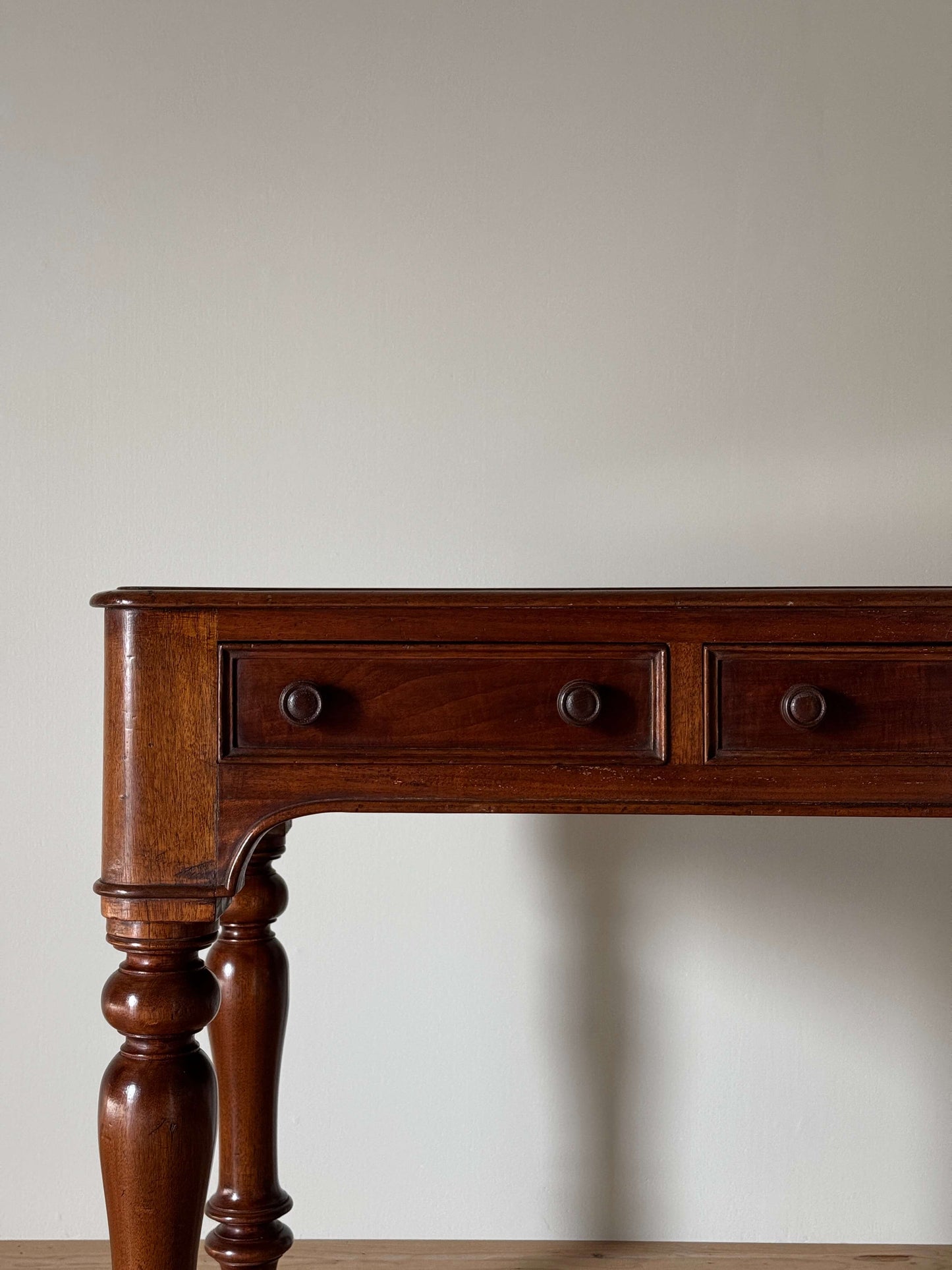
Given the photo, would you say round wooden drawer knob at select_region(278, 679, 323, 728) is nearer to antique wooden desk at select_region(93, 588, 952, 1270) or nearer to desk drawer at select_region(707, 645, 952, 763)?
antique wooden desk at select_region(93, 588, 952, 1270)

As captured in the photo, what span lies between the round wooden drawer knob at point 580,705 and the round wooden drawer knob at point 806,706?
0.46 feet

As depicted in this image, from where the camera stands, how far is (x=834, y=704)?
97 centimetres

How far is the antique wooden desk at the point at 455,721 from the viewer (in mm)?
964

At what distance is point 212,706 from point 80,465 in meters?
0.75

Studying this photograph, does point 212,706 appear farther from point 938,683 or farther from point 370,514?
point 370,514

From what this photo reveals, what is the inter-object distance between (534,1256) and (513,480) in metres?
0.93

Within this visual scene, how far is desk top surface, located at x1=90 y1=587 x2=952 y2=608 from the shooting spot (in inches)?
37.8

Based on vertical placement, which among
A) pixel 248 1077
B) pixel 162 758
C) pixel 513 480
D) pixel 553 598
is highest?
pixel 513 480

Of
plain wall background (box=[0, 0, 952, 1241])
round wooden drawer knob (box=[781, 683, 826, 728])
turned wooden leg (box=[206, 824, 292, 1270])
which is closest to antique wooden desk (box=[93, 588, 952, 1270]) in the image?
round wooden drawer knob (box=[781, 683, 826, 728])

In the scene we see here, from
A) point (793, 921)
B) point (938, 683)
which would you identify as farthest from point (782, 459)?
point (938, 683)

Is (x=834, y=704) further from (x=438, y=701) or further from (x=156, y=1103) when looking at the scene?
(x=156, y=1103)

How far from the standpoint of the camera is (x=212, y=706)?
0.98m

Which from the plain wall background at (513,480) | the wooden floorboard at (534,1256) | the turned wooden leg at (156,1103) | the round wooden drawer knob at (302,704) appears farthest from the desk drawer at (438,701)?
the wooden floorboard at (534,1256)

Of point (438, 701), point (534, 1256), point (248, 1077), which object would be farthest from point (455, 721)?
point (534, 1256)
